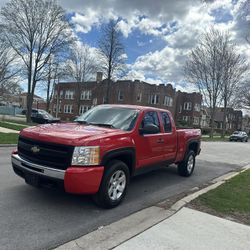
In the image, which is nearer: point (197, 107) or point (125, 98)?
point (125, 98)

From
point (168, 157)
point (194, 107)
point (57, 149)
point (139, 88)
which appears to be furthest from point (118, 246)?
point (194, 107)

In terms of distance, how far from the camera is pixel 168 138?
24.1ft

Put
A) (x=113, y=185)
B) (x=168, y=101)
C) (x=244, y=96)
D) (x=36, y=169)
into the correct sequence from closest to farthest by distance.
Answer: (x=36, y=169) → (x=113, y=185) → (x=244, y=96) → (x=168, y=101)

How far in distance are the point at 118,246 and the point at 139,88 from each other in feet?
156

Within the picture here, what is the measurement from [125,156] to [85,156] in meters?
1.09

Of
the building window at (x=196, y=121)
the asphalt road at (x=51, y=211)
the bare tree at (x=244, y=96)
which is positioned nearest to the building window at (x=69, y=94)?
the building window at (x=196, y=121)

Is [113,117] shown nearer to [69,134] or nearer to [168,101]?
[69,134]

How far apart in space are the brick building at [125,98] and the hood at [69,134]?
44358mm

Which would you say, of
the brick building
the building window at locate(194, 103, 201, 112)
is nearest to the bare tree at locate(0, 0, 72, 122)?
the brick building

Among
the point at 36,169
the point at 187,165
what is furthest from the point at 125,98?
the point at 36,169

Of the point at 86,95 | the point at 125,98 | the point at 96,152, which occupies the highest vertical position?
the point at 86,95

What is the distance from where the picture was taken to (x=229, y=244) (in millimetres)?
4141

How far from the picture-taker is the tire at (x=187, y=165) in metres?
8.69

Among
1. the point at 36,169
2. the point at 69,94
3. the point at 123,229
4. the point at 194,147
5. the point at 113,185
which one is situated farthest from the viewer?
the point at 69,94
